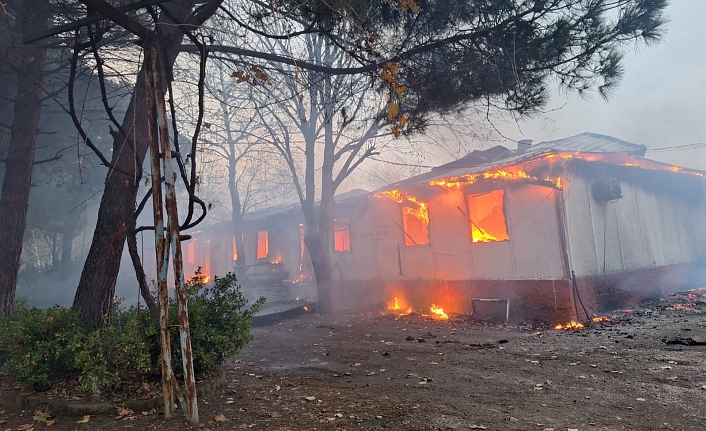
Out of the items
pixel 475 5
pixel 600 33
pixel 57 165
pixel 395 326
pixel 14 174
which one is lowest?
pixel 395 326

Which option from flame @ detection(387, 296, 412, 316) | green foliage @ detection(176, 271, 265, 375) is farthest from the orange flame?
green foliage @ detection(176, 271, 265, 375)

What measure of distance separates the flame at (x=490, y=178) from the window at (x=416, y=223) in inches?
64.4

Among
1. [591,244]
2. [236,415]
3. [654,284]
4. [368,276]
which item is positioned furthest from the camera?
[368,276]

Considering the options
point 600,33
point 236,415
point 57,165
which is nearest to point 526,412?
point 236,415

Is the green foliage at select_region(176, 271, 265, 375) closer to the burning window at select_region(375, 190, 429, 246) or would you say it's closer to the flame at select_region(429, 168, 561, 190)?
the flame at select_region(429, 168, 561, 190)

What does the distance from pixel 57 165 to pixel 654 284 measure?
2395cm

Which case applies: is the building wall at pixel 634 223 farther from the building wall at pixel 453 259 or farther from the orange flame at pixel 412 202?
the orange flame at pixel 412 202

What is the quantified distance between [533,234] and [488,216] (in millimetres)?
1841

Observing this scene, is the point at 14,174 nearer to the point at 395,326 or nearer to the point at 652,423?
the point at 395,326

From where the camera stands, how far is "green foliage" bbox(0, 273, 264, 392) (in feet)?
15.0

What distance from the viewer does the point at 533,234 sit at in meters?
11.5

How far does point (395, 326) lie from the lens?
11883 mm

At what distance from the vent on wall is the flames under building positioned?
3 centimetres

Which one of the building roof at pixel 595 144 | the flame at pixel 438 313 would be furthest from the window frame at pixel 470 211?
the flame at pixel 438 313
